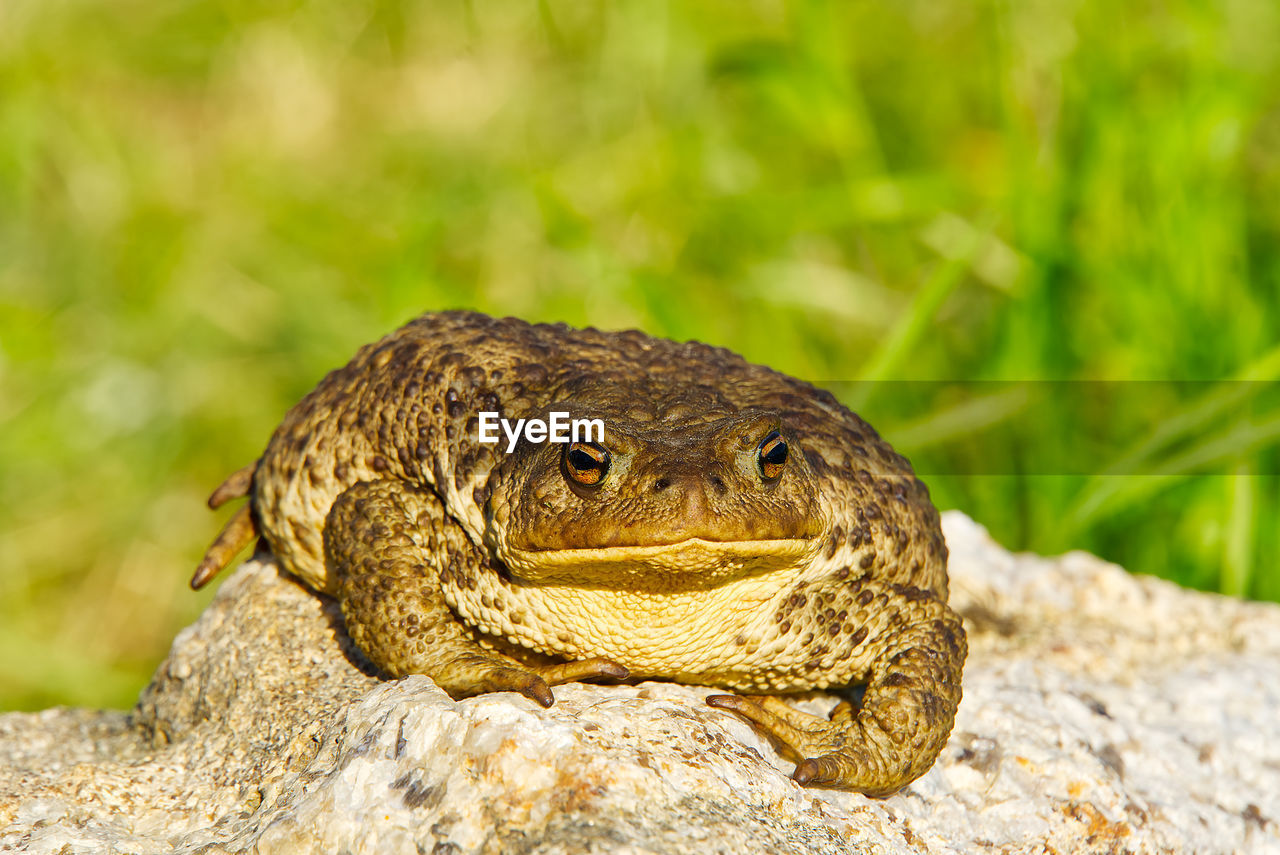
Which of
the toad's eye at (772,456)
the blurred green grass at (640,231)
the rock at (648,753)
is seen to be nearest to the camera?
the rock at (648,753)

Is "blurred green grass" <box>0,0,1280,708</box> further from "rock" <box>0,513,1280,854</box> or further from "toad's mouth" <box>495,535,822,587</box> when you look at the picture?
"toad's mouth" <box>495,535,822,587</box>

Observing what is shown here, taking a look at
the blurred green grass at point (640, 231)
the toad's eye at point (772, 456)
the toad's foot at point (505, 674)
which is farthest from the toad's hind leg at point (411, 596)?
the blurred green grass at point (640, 231)

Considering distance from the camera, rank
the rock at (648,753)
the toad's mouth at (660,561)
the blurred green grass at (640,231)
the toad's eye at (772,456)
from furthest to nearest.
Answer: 1. the blurred green grass at (640,231)
2. the toad's eye at (772,456)
3. the toad's mouth at (660,561)
4. the rock at (648,753)

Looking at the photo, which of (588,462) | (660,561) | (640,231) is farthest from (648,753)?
(640,231)

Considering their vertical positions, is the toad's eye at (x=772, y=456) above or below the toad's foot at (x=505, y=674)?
above

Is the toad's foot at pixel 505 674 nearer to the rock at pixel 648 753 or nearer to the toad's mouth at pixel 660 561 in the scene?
the rock at pixel 648 753

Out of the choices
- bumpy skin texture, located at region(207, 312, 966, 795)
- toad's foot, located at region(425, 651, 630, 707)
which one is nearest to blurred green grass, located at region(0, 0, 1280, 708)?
bumpy skin texture, located at region(207, 312, 966, 795)

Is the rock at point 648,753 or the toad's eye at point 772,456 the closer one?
the rock at point 648,753

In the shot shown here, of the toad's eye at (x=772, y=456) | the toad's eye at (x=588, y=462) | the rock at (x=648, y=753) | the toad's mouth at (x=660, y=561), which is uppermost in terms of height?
the toad's eye at (x=772, y=456)
